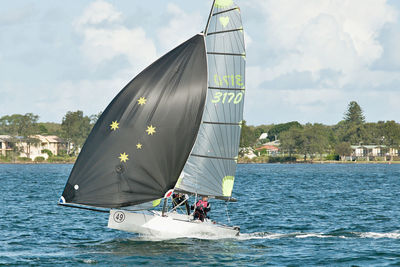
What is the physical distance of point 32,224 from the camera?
33938mm

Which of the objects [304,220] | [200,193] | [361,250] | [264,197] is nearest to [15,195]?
[264,197]

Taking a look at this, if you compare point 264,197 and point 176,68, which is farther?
point 264,197

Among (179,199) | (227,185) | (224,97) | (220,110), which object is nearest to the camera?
(224,97)

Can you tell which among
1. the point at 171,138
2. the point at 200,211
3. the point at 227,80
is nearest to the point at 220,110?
the point at 227,80

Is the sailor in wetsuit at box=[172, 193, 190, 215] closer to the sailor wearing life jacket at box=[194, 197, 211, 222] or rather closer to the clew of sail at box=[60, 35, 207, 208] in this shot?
the sailor wearing life jacket at box=[194, 197, 211, 222]

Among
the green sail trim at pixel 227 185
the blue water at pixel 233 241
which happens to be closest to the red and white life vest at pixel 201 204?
the green sail trim at pixel 227 185

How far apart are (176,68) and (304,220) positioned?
1474 cm

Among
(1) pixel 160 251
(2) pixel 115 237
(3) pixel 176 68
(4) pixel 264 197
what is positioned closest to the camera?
(1) pixel 160 251

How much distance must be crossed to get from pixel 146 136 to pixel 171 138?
1.00m

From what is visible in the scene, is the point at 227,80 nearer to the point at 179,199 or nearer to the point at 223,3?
the point at 223,3

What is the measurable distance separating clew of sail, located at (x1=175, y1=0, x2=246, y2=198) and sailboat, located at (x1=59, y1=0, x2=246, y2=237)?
0.13 ft

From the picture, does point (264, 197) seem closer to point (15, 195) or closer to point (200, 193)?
Answer: point (15, 195)

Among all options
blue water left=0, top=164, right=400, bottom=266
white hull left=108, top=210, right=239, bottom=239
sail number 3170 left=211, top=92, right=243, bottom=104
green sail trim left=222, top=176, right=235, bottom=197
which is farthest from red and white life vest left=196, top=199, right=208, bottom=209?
sail number 3170 left=211, top=92, right=243, bottom=104

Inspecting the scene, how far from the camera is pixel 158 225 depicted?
2564 centimetres
